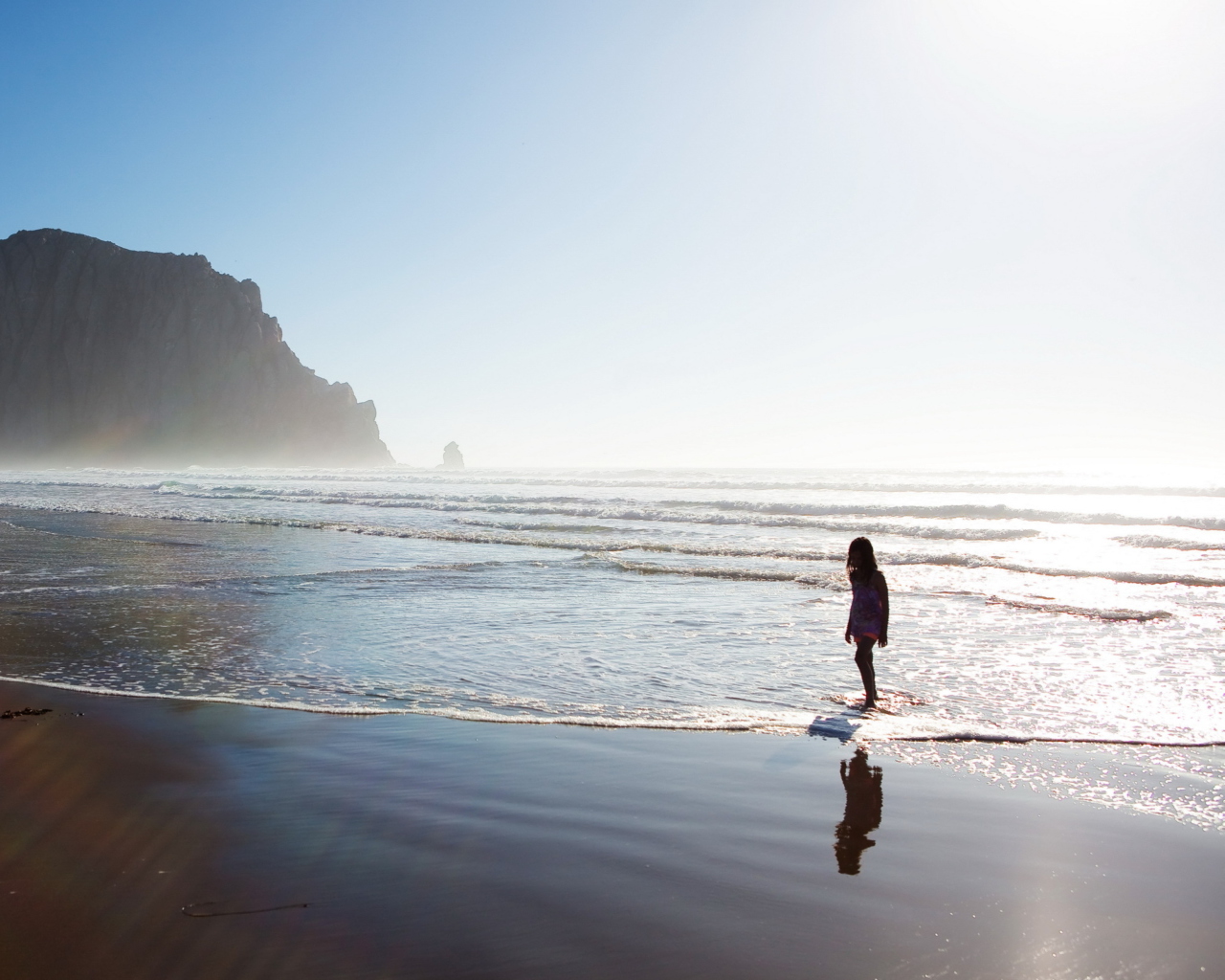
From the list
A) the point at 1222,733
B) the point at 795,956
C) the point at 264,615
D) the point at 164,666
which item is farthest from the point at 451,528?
the point at 795,956

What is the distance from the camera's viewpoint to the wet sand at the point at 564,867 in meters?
3.20

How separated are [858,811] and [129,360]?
17998 cm

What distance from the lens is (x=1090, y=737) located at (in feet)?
21.0

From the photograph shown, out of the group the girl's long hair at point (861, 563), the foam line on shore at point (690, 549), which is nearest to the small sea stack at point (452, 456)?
the foam line on shore at point (690, 549)

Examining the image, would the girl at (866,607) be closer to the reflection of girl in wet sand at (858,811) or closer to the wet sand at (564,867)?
the reflection of girl in wet sand at (858,811)

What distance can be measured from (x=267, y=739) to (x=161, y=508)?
33360 mm

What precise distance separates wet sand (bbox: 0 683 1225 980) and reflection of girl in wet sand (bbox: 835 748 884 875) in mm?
23

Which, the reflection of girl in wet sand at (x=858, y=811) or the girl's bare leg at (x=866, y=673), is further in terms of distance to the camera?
the girl's bare leg at (x=866, y=673)

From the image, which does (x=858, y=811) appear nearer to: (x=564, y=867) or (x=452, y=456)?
(x=564, y=867)

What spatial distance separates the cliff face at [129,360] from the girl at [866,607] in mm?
161672

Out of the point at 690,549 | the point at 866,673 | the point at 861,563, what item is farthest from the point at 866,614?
the point at 690,549

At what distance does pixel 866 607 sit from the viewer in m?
8.09

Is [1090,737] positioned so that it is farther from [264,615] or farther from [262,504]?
[262,504]

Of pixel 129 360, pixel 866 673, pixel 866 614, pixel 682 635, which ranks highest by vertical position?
pixel 129 360
